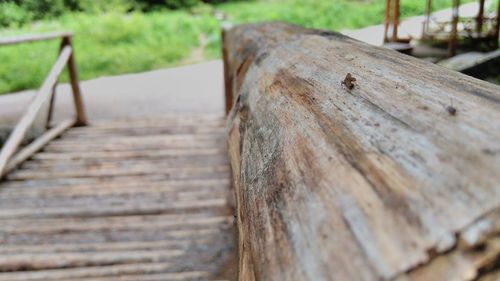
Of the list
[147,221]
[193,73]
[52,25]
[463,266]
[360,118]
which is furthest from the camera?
[52,25]

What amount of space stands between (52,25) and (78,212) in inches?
414

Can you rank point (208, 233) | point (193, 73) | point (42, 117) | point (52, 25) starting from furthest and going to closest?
point (52, 25), point (193, 73), point (42, 117), point (208, 233)

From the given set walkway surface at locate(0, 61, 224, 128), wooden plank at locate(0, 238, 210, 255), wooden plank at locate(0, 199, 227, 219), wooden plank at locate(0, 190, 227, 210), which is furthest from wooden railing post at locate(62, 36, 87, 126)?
wooden plank at locate(0, 238, 210, 255)

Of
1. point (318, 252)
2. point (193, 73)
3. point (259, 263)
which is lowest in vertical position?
point (193, 73)

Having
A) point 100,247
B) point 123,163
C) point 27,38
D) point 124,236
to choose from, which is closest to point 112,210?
point 124,236

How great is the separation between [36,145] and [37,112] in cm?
34

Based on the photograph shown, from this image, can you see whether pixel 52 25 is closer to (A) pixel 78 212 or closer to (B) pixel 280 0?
(B) pixel 280 0

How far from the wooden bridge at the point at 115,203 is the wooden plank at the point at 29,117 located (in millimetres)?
10

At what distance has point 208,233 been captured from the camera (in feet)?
10.00

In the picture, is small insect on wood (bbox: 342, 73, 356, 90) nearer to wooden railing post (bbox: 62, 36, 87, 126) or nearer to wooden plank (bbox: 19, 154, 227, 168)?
wooden plank (bbox: 19, 154, 227, 168)

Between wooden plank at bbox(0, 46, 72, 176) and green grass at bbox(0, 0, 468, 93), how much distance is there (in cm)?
394

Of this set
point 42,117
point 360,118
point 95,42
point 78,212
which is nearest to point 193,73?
point 95,42

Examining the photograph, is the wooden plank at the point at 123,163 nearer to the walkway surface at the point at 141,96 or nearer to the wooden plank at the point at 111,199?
the wooden plank at the point at 111,199

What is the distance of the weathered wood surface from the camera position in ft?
2.21
